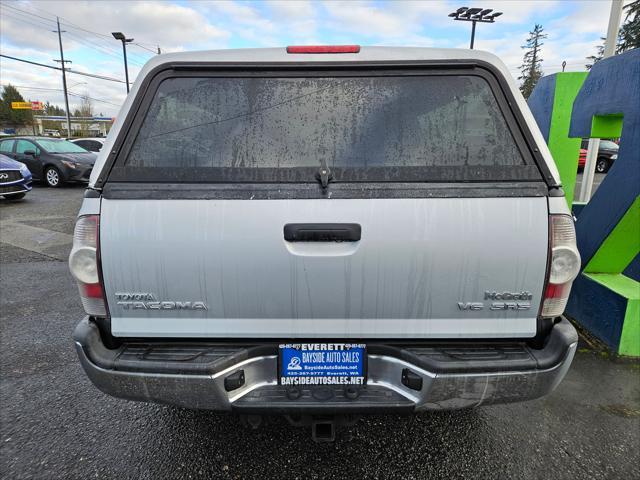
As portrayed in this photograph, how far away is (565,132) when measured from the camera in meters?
→ 4.86

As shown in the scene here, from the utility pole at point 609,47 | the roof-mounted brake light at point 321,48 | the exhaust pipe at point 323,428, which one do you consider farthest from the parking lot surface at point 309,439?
the utility pole at point 609,47

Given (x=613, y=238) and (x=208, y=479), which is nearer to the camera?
(x=208, y=479)

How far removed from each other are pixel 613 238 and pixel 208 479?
3.81 m

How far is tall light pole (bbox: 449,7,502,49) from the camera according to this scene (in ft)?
85.8

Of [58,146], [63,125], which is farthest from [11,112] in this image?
[58,146]

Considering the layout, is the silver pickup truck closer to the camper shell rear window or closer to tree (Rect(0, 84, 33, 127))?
the camper shell rear window

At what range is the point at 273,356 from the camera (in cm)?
192

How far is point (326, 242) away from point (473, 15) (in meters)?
30.1

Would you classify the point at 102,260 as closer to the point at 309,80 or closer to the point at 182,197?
the point at 182,197

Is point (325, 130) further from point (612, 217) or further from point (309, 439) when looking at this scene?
point (612, 217)

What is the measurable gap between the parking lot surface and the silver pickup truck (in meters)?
0.55

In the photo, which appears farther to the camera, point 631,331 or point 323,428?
point 631,331

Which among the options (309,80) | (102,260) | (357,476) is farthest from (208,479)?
(309,80)

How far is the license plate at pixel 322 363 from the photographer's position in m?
1.90
